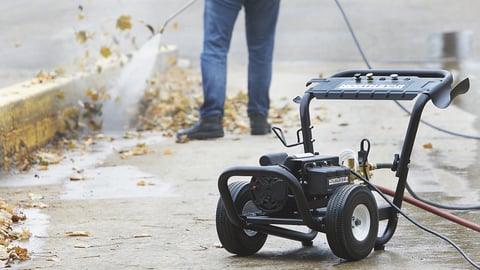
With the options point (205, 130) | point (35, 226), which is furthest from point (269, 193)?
point (205, 130)

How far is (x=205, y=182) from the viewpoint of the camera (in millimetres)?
6473

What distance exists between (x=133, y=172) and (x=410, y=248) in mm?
2646

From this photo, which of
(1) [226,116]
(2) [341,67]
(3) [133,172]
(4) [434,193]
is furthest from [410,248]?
(2) [341,67]

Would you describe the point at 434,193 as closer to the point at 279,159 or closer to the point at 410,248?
the point at 410,248

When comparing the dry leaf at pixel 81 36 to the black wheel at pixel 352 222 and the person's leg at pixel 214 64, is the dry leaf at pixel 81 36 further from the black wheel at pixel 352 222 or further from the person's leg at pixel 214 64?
the black wheel at pixel 352 222

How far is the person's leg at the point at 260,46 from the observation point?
8344mm

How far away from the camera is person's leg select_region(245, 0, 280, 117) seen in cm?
834

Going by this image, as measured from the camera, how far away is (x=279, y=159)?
4469 millimetres

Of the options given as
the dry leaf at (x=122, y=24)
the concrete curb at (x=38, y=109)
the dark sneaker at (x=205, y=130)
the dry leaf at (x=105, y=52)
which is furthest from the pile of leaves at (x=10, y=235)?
the dry leaf at (x=122, y=24)

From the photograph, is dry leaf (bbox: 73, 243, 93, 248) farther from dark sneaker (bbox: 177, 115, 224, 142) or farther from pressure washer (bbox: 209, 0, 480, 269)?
dark sneaker (bbox: 177, 115, 224, 142)

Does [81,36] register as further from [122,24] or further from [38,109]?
[38,109]

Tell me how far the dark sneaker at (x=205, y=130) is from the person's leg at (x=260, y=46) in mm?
324

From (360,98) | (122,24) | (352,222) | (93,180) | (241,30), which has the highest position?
(122,24)

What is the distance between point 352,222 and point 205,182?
7.12 feet
